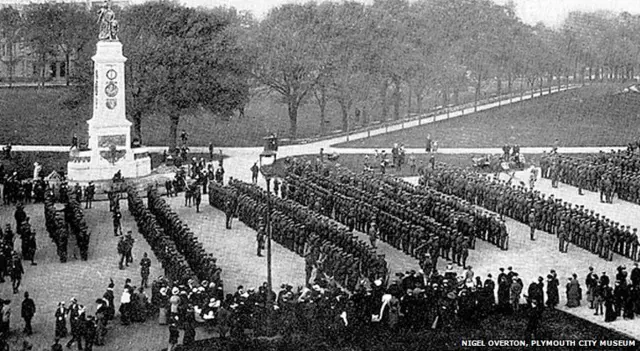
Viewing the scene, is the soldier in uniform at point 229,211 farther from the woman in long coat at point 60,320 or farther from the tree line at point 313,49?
the tree line at point 313,49

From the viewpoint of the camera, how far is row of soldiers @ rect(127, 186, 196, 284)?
23.3 m

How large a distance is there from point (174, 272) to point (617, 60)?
79.3 m

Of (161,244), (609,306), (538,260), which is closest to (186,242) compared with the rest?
(161,244)

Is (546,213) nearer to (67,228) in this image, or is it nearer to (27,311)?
(67,228)

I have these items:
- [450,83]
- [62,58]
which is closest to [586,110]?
[450,83]

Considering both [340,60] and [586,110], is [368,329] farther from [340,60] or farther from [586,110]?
[586,110]

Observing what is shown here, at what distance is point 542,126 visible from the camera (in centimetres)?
6656

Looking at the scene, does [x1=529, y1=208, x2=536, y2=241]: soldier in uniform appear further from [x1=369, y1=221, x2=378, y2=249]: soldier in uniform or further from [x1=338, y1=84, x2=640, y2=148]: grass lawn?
[x1=338, y1=84, x2=640, y2=148]: grass lawn

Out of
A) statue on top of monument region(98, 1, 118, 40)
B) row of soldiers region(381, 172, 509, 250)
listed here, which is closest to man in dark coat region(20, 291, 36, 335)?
row of soldiers region(381, 172, 509, 250)

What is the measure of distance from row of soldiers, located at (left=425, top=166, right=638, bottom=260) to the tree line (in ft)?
64.3

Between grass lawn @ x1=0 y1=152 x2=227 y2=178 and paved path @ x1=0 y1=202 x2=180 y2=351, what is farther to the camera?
grass lawn @ x1=0 y1=152 x2=227 y2=178

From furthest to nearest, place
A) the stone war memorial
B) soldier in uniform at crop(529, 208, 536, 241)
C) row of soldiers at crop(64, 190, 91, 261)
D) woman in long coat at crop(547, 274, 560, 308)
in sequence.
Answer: the stone war memorial, soldier in uniform at crop(529, 208, 536, 241), row of soldiers at crop(64, 190, 91, 261), woman in long coat at crop(547, 274, 560, 308)

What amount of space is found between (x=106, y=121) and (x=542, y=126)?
37357 mm

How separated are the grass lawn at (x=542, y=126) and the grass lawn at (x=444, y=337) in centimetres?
3761
